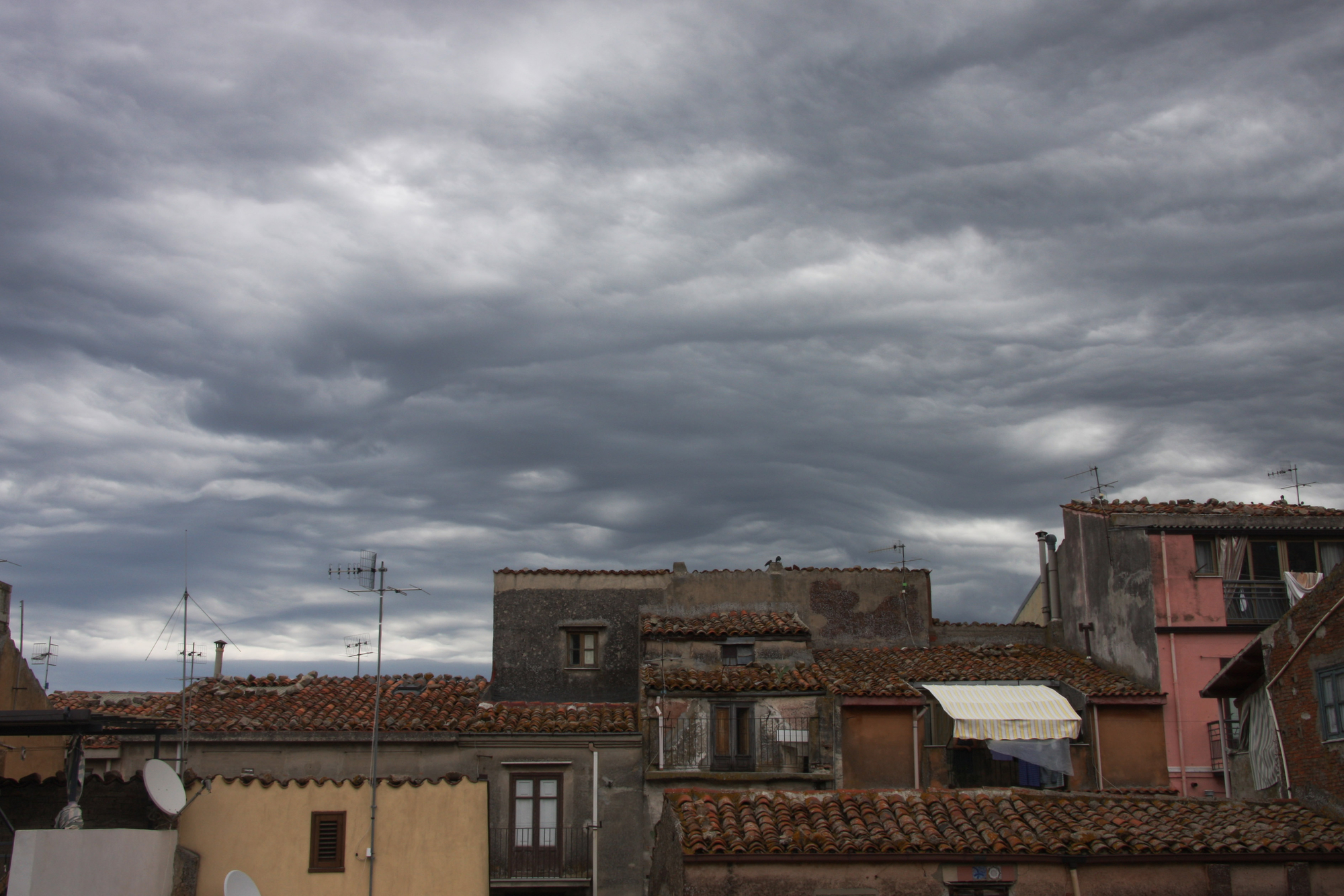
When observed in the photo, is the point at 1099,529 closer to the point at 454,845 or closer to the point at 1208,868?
the point at 1208,868

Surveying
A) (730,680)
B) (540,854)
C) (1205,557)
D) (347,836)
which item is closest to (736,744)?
(730,680)

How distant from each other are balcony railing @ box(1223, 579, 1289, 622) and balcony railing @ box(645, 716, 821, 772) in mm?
13503

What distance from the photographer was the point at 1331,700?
857 inches

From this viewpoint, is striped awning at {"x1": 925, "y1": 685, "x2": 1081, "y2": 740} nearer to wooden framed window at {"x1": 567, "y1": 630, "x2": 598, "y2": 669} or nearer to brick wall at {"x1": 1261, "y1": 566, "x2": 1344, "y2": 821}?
brick wall at {"x1": 1261, "y1": 566, "x2": 1344, "y2": 821}

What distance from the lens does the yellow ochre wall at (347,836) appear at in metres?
24.0

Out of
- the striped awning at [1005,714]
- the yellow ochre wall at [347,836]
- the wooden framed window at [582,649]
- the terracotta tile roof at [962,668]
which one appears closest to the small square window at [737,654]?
the terracotta tile roof at [962,668]

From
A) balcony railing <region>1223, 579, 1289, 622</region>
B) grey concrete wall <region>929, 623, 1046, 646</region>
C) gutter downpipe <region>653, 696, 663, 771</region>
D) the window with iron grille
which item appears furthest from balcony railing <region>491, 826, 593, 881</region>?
balcony railing <region>1223, 579, 1289, 622</region>

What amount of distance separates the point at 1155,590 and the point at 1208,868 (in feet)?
49.2

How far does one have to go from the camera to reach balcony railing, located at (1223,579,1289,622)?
113ft

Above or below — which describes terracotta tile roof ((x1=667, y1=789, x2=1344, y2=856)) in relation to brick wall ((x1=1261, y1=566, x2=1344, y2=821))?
below

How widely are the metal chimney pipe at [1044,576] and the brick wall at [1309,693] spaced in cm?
1708

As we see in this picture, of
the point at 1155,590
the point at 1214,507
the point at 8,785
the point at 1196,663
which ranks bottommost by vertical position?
the point at 8,785

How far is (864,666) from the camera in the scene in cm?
3550

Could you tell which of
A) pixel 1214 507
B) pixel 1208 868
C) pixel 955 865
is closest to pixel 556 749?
pixel 955 865
